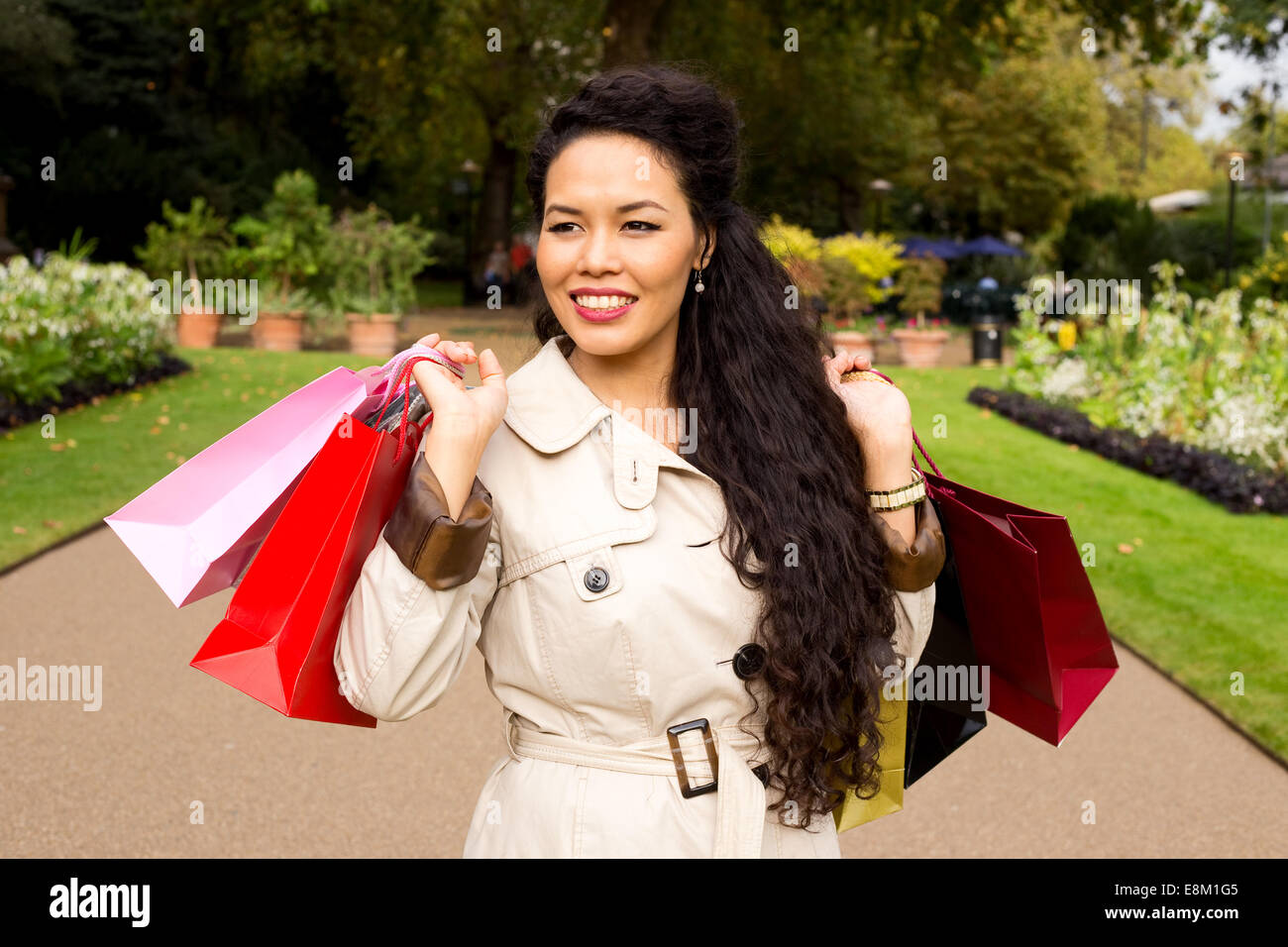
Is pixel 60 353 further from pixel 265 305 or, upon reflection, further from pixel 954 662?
pixel 954 662

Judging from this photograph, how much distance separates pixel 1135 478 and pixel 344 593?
9.13 metres

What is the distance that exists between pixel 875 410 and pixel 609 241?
50 centimetres

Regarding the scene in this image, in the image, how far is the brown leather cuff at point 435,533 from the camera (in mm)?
1616

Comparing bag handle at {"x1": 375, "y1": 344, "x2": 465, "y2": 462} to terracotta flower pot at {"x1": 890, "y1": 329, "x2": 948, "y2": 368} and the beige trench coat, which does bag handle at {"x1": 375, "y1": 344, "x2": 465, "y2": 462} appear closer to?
the beige trench coat

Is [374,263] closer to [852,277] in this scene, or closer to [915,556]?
[852,277]

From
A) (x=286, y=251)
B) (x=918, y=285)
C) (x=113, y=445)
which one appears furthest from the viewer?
(x=918, y=285)

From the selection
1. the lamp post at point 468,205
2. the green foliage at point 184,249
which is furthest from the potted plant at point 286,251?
the lamp post at point 468,205

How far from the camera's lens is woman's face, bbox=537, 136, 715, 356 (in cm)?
182

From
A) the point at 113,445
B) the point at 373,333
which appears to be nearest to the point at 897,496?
the point at 113,445

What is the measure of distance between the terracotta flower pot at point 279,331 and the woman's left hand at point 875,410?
16.8 metres

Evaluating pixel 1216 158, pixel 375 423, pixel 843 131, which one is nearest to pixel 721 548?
pixel 375 423

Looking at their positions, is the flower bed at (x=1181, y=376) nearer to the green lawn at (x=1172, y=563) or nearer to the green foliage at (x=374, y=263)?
the green lawn at (x=1172, y=563)

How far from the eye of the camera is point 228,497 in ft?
5.82

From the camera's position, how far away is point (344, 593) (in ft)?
5.67
